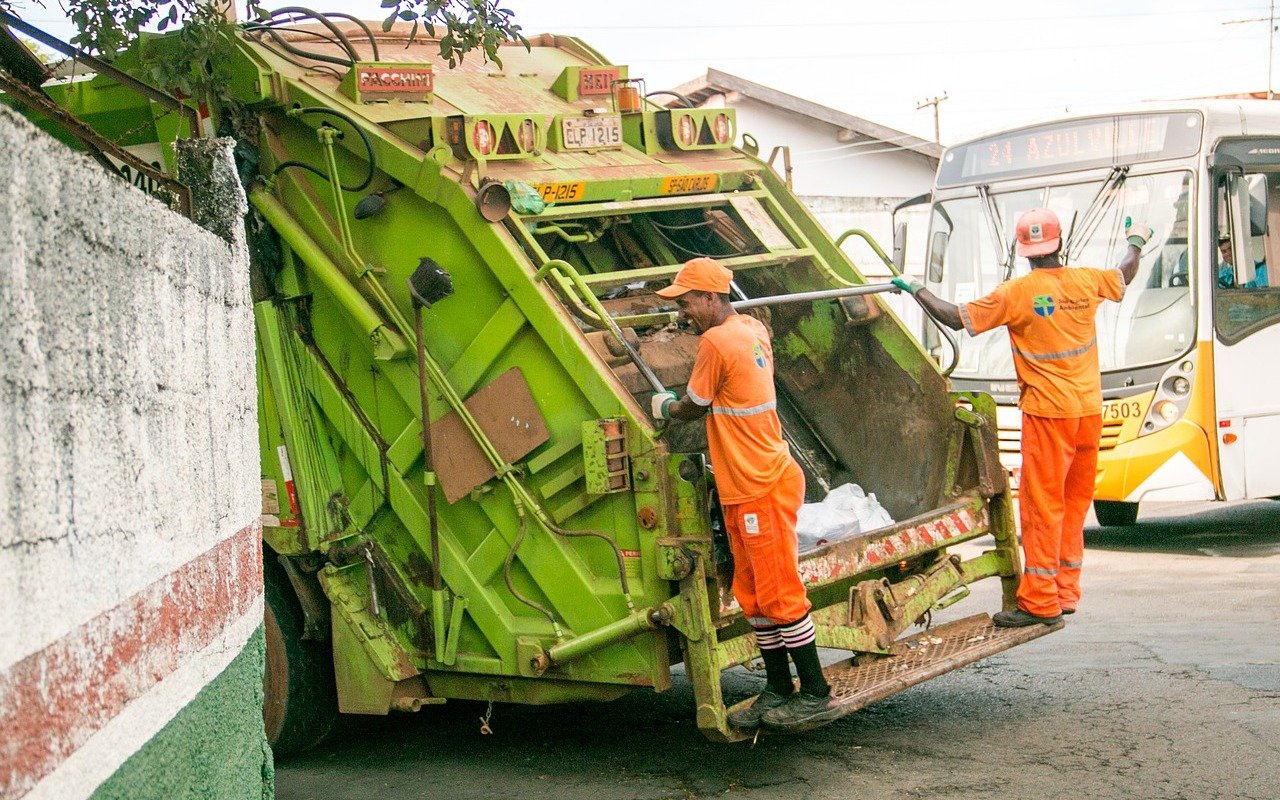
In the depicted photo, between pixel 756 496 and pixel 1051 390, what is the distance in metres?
1.64

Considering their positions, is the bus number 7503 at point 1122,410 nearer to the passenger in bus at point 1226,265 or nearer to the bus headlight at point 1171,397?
the bus headlight at point 1171,397

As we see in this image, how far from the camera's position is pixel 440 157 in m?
5.11

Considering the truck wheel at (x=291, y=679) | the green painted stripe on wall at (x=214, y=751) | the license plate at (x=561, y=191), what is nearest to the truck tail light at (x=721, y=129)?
the license plate at (x=561, y=191)

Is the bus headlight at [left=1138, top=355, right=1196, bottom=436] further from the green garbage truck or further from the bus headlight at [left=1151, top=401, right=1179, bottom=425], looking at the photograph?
the green garbage truck

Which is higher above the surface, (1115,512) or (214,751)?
(214,751)

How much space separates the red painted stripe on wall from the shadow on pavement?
7.57m

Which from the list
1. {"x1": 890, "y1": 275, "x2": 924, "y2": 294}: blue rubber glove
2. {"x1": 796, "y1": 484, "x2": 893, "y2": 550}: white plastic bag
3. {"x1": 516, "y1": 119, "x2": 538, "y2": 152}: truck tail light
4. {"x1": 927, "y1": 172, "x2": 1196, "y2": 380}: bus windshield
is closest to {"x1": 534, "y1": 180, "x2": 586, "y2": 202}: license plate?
{"x1": 516, "y1": 119, "x2": 538, "y2": 152}: truck tail light

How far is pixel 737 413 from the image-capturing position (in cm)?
475

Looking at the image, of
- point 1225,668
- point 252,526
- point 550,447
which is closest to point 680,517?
point 550,447

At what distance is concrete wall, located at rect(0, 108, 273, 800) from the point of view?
6.79 ft

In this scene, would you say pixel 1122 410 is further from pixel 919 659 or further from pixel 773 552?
pixel 773 552

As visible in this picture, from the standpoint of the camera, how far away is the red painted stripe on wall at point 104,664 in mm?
2021

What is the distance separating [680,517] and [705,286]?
30.0 inches

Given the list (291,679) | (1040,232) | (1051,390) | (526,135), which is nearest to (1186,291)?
(1040,232)
